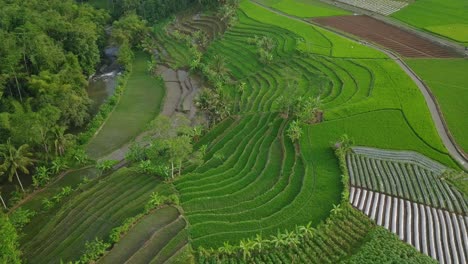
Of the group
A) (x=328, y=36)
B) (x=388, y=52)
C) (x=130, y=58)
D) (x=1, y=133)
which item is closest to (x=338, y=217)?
(x=1, y=133)

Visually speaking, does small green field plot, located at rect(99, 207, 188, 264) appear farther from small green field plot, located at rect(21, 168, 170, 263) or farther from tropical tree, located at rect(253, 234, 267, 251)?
tropical tree, located at rect(253, 234, 267, 251)

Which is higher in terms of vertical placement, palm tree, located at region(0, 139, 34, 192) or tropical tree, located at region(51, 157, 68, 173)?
palm tree, located at region(0, 139, 34, 192)

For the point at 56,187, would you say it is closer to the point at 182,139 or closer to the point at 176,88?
the point at 182,139

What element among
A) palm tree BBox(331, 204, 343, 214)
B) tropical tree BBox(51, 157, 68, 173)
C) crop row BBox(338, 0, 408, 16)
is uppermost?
crop row BBox(338, 0, 408, 16)

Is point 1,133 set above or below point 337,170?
below

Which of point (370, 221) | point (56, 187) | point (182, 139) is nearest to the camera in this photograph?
point (370, 221)

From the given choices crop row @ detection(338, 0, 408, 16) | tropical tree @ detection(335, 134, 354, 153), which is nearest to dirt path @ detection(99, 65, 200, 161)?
tropical tree @ detection(335, 134, 354, 153)

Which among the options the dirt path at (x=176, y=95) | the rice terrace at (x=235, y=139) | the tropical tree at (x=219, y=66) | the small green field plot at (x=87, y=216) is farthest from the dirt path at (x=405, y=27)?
the small green field plot at (x=87, y=216)
